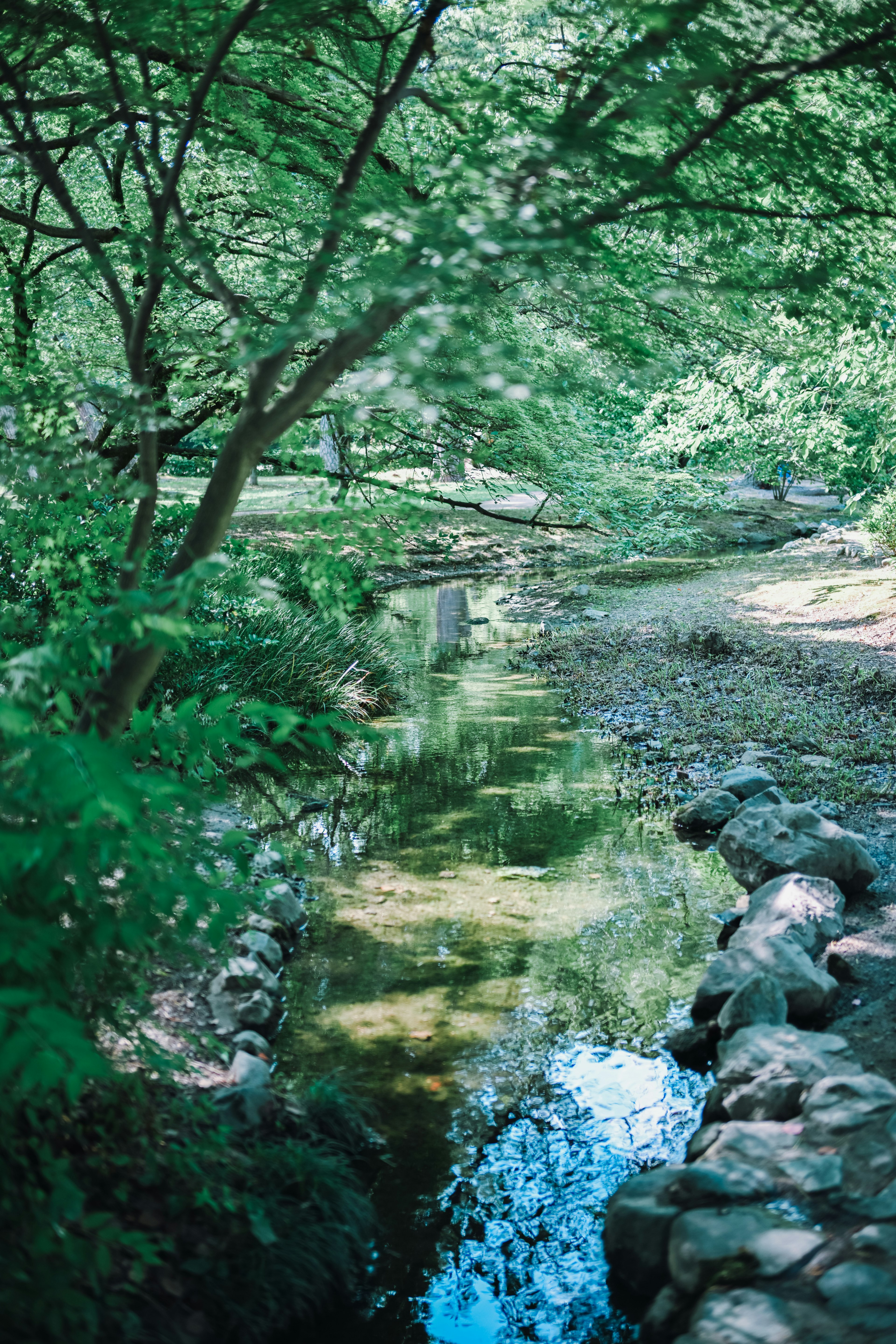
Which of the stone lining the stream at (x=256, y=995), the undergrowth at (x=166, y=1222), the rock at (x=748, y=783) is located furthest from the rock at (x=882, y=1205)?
the rock at (x=748, y=783)

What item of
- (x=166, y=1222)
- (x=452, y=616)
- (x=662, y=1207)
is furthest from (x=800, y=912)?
(x=452, y=616)

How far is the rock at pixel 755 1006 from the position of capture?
3988 mm

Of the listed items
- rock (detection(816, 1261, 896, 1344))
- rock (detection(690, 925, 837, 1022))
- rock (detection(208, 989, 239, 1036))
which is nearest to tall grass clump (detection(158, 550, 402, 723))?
rock (detection(208, 989, 239, 1036))

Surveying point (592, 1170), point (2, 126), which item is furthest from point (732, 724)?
point (2, 126)

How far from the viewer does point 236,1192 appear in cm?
298

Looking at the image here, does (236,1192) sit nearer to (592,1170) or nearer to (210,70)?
(592,1170)

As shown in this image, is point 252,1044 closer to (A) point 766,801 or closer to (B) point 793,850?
(B) point 793,850

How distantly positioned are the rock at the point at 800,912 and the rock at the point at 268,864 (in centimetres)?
270

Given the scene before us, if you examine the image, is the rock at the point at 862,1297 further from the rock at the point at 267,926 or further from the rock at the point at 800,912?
the rock at the point at 267,926

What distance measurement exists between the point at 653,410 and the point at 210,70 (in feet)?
41.7

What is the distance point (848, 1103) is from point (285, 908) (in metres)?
3.10

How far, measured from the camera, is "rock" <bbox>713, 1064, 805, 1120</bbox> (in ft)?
11.1

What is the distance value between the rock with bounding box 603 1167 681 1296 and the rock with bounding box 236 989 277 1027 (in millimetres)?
1777

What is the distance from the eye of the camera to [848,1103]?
3.15m
